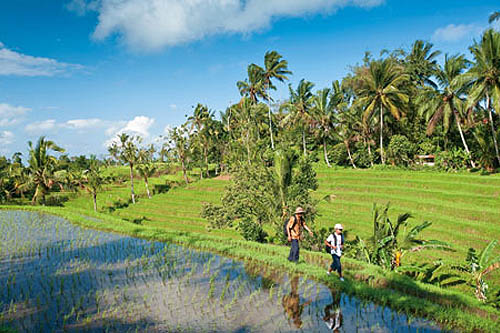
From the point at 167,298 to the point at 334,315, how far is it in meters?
3.57

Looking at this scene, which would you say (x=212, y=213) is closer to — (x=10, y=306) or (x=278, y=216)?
(x=278, y=216)

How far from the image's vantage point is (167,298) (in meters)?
7.10

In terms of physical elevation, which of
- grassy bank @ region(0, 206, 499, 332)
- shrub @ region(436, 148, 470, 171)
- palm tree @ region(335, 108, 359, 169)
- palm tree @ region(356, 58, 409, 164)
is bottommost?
grassy bank @ region(0, 206, 499, 332)

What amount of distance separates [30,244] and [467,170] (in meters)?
27.0

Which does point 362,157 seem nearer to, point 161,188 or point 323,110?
point 323,110

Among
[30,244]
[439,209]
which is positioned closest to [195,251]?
[30,244]

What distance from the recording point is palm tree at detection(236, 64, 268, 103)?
3888 centimetres

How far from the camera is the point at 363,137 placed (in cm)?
3412

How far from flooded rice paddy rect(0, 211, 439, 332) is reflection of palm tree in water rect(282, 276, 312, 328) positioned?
2 centimetres

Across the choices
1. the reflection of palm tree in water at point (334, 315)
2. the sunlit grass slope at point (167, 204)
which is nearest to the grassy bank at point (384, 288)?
the reflection of palm tree in water at point (334, 315)

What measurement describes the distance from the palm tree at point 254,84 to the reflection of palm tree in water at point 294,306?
109ft

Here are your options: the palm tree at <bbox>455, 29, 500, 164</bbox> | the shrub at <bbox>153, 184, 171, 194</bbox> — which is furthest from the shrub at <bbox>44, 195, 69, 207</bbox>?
the palm tree at <bbox>455, 29, 500, 164</bbox>

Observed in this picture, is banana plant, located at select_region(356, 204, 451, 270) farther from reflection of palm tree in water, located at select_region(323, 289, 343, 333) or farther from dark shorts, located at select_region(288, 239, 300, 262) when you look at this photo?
reflection of palm tree in water, located at select_region(323, 289, 343, 333)

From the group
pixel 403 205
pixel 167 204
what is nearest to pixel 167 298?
pixel 403 205
